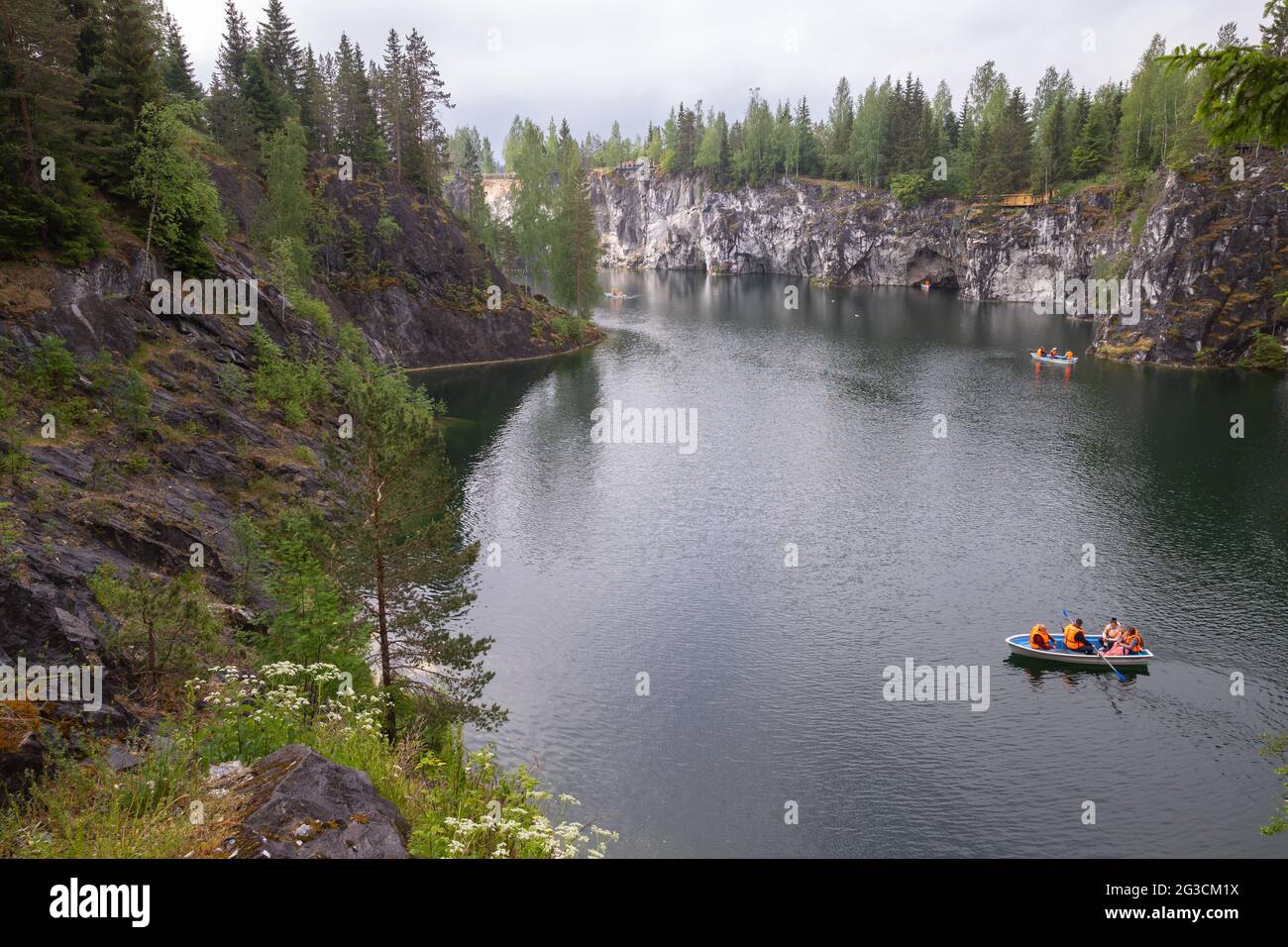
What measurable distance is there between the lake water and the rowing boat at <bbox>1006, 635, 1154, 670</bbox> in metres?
0.74

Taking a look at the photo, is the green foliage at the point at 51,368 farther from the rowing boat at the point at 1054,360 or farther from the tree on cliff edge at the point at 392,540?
the rowing boat at the point at 1054,360

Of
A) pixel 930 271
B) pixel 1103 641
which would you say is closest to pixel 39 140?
pixel 1103 641

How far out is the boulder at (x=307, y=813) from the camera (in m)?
9.09

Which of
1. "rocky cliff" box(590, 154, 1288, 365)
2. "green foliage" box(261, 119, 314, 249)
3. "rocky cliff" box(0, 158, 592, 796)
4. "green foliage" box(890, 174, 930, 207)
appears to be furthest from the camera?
"green foliage" box(890, 174, 930, 207)

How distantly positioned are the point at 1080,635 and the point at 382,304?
2965 inches

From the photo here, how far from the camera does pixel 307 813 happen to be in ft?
31.6

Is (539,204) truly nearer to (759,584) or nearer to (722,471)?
(722,471)

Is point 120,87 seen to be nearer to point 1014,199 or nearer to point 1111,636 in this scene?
point 1111,636

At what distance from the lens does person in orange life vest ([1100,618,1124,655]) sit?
3288 centimetres

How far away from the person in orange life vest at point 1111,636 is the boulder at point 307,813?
1246 inches

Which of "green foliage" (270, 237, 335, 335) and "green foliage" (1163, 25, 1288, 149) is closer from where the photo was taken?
"green foliage" (1163, 25, 1288, 149)

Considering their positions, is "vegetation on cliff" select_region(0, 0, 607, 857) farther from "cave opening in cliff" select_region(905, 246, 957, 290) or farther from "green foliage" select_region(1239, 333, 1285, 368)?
"cave opening in cliff" select_region(905, 246, 957, 290)

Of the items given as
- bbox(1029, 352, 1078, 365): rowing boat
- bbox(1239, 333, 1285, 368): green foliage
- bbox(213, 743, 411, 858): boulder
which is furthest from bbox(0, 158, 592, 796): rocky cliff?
bbox(1239, 333, 1285, 368): green foliage

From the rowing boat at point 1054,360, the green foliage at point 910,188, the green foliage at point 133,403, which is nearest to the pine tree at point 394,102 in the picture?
the green foliage at point 133,403
